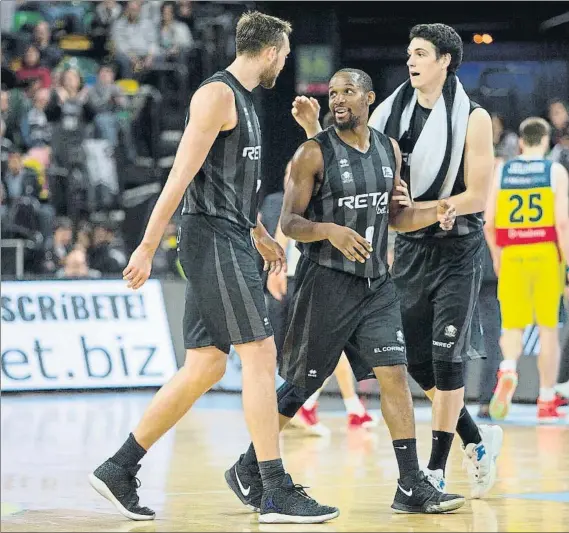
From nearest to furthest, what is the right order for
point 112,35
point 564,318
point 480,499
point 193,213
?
point 193,213 < point 480,499 < point 564,318 < point 112,35

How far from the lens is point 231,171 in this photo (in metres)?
5.45

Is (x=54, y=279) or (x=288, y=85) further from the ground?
(x=288, y=85)

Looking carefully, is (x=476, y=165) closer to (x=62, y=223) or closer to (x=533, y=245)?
(x=533, y=245)

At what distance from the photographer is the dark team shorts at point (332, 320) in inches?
229

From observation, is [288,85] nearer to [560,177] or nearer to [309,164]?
[560,177]

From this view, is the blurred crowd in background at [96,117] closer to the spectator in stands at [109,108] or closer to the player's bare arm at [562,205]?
the spectator in stands at [109,108]

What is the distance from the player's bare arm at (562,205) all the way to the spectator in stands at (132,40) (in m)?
9.71

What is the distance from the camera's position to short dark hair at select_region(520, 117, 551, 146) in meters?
9.95

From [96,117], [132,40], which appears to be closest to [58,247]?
[96,117]

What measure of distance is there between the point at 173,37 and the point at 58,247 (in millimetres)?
4489

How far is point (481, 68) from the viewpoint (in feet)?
56.8

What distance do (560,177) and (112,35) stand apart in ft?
33.9

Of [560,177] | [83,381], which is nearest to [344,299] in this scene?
[560,177]

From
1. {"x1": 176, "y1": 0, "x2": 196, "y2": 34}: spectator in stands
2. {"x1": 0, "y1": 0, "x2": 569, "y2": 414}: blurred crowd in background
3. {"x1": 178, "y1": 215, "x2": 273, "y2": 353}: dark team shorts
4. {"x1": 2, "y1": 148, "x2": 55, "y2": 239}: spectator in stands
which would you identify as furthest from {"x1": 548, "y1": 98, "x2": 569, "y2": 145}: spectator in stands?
{"x1": 178, "y1": 215, "x2": 273, "y2": 353}: dark team shorts
